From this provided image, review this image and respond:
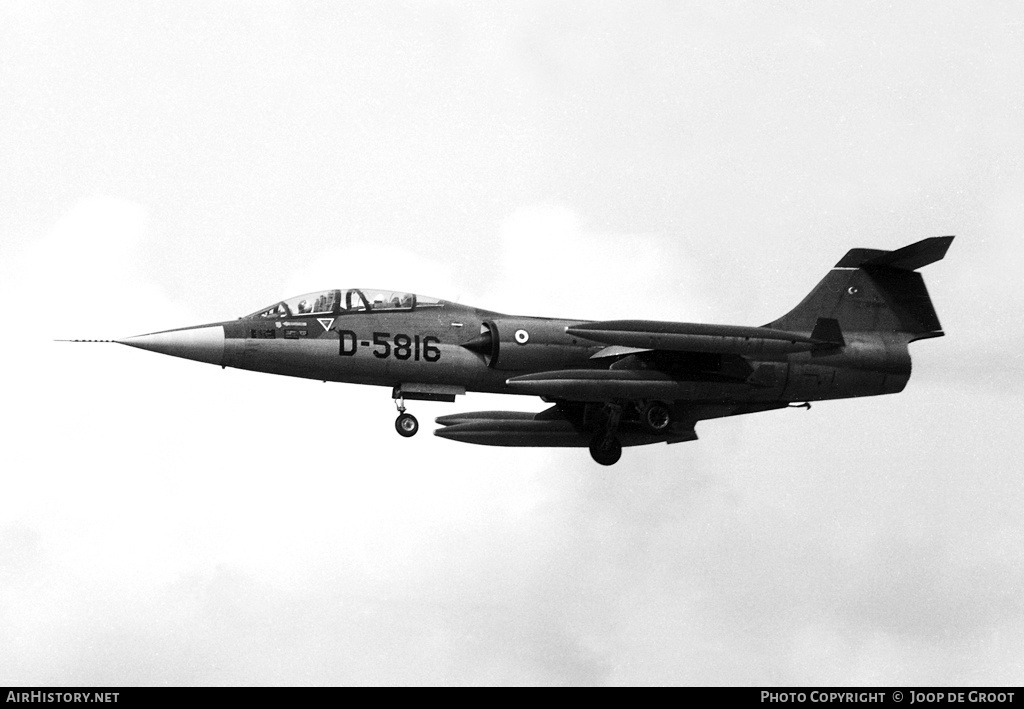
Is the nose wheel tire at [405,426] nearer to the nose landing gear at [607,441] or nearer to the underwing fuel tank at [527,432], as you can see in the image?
the underwing fuel tank at [527,432]

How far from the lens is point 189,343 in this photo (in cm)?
A: 3161

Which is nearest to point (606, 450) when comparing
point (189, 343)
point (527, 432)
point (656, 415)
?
point (656, 415)

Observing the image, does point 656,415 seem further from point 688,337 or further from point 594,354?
point 688,337

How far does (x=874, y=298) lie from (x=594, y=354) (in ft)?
20.4

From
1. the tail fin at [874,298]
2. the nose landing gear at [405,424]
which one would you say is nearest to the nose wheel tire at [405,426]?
the nose landing gear at [405,424]

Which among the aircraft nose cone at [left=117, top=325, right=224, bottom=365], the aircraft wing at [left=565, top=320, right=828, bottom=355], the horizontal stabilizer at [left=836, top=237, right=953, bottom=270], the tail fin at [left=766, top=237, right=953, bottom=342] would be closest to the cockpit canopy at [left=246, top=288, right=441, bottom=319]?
the aircraft nose cone at [left=117, top=325, right=224, bottom=365]

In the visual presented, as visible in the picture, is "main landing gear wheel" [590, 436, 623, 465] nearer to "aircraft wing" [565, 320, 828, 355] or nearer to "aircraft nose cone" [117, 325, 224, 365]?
"aircraft wing" [565, 320, 828, 355]

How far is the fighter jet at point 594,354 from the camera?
105 ft

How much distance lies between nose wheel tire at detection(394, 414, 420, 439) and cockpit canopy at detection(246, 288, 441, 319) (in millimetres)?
2121

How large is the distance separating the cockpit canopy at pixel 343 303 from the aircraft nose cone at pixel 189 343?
921mm

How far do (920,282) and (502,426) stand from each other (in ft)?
29.7
